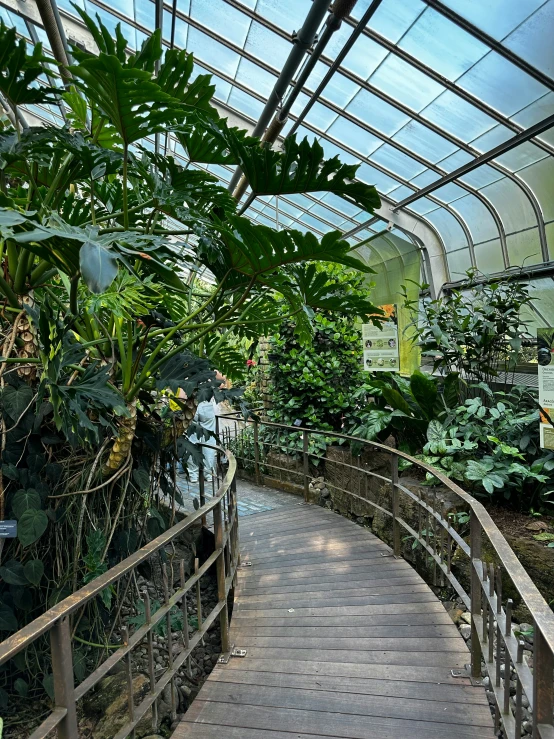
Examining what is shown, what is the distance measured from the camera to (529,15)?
3434 millimetres

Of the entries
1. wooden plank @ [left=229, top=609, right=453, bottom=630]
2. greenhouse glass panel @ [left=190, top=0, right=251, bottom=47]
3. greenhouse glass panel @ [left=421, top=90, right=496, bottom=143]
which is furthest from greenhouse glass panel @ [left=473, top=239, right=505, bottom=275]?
wooden plank @ [left=229, top=609, right=453, bottom=630]

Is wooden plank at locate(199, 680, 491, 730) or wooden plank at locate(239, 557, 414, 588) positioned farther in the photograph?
wooden plank at locate(239, 557, 414, 588)

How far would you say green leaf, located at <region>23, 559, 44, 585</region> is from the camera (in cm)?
204

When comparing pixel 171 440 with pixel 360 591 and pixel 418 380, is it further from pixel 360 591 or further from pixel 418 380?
pixel 418 380

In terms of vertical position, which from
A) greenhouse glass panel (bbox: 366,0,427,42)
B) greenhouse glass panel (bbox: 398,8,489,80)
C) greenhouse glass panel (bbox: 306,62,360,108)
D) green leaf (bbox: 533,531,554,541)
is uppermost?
greenhouse glass panel (bbox: 306,62,360,108)

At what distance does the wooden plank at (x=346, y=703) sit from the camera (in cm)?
183

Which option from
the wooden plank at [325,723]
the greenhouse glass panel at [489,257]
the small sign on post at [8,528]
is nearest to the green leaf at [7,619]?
the small sign on post at [8,528]

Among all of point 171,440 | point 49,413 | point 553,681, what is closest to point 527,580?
point 553,681

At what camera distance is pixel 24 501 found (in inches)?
80.6

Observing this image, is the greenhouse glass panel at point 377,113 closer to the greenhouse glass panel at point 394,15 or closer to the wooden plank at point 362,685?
the greenhouse glass panel at point 394,15

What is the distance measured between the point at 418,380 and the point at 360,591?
2.08 metres

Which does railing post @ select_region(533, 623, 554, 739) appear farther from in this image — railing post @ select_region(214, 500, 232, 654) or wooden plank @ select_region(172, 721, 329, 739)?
railing post @ select_region(214, 500, 232, 654)

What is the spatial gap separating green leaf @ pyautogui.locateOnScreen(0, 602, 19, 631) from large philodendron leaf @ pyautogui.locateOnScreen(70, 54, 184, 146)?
1.89 meters

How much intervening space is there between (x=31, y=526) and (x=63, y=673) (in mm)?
923
